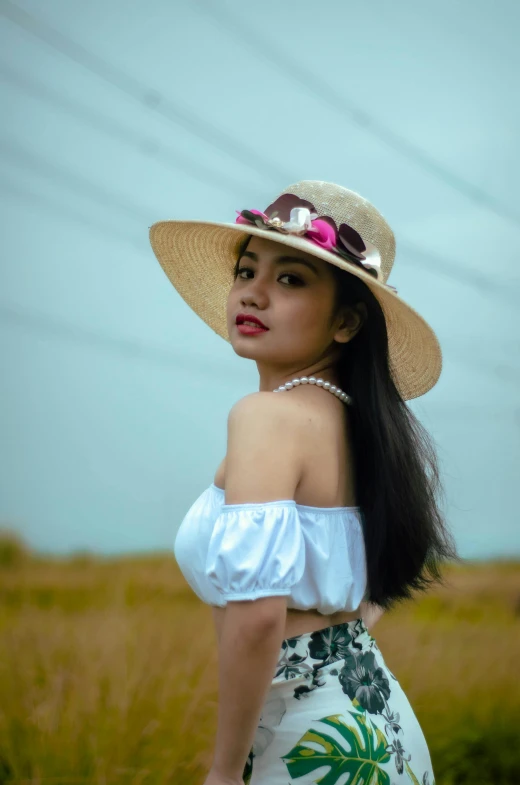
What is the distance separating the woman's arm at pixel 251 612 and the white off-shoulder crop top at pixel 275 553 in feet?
0.07

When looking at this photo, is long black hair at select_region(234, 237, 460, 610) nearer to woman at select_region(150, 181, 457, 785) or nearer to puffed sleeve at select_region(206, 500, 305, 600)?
woman at select_region(150, 181, 457, 785)

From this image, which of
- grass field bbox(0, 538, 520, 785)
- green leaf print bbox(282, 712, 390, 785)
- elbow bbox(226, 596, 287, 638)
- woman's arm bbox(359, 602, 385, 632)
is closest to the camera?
elbow bbox(226, 596, 287, 638)

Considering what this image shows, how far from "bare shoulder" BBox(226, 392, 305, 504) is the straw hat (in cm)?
28

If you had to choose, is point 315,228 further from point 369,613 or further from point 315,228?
point 369,613

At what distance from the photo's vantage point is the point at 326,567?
1274 millimetres

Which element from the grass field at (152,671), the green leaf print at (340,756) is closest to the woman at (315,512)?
the green leaf print at (340,756)

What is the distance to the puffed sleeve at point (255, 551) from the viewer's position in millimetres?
1107

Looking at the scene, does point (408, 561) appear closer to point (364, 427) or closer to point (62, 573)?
point (364, 427)

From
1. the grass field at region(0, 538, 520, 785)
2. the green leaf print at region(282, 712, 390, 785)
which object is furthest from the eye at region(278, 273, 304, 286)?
the grass field at region(0, 538, 520, 785)

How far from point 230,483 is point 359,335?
0.44 m

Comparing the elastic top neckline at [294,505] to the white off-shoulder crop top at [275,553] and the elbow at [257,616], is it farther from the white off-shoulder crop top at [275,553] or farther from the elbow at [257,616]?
the elbow at [257,616]

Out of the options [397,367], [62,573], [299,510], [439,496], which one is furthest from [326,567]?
[62,573]

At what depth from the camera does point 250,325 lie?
4.53 ft

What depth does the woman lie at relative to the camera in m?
1.13
